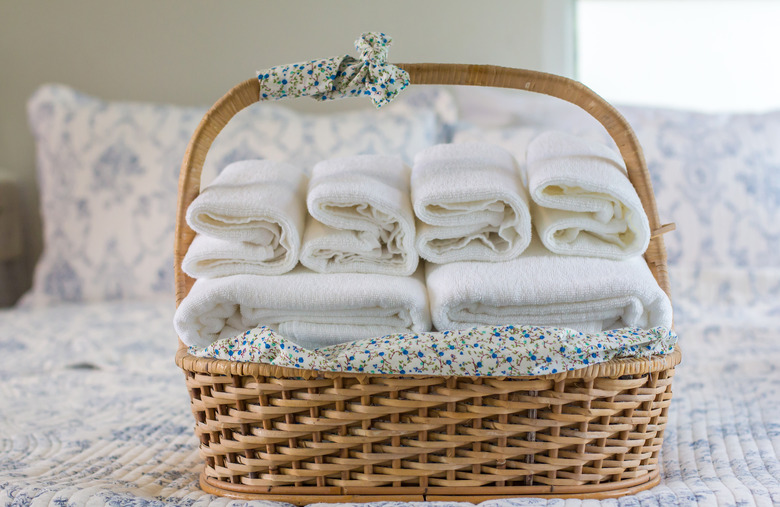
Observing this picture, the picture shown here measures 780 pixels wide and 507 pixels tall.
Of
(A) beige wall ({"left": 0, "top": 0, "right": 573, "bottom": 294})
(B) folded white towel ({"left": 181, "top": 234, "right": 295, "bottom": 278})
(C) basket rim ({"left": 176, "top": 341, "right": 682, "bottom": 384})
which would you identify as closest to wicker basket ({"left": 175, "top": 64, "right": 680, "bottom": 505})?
(C) basket rim ({"left": 176, "top": 341, "right": 682, "bottom": 384})

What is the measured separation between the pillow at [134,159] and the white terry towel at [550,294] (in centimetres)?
95

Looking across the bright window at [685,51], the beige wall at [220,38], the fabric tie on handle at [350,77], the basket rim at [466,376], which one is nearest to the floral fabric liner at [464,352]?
the basket rim at [466,376]

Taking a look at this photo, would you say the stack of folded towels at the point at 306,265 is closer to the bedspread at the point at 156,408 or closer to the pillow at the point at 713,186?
the bedspread at the point at 156,408

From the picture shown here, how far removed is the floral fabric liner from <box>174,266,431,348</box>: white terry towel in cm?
5

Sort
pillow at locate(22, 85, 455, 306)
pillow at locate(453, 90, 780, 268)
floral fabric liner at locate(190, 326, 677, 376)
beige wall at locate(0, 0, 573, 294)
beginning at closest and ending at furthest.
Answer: floral fabric liner at locate(190, 326, 677, 376), pillow at locate(453, 90, 780, 268), pillow at locate(22, 85, 455, 306), beige wall at locate(0, 0, 573, 294)

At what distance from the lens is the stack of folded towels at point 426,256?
74 centimetres

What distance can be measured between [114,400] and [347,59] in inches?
28.6

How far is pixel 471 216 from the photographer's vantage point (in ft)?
2.54

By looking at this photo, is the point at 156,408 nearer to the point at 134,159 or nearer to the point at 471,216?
the point at 471,216

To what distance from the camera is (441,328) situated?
75cm

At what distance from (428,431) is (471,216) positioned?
241 mm

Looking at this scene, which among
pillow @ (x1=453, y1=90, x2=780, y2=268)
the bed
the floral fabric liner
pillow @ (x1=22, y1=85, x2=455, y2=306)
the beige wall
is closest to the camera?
the floral fabric liner

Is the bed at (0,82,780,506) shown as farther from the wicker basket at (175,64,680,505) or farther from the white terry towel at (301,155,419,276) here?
the white terry towel at (301,155,419,276)

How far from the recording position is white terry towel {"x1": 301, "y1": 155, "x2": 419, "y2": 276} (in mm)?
768
